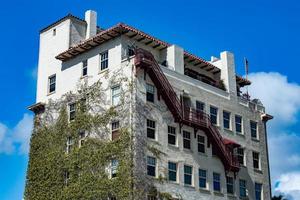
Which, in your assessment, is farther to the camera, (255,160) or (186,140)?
(255,160)

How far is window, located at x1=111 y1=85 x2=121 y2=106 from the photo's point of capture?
57.5 m

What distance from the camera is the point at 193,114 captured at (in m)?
60.7

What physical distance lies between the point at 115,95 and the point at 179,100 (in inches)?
258

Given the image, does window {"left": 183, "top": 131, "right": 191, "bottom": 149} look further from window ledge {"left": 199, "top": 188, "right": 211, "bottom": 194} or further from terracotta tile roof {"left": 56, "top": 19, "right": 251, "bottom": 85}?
terracotta tile roof {"left": 56, "top": 19, "right": 251, "bottom": 85}

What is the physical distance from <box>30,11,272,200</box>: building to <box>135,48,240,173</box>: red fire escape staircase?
0.31 feet

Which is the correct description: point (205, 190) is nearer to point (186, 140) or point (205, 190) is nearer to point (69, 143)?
point (186, 140)

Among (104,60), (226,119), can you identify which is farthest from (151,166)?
(226,119)

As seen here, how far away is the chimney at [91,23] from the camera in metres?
65.6

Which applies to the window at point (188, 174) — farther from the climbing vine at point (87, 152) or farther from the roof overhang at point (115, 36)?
the roof overhang at point (115, 36)

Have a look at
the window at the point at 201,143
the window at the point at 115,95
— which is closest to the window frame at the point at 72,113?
the window at the point at 115,95

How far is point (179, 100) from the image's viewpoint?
60219 millimetres

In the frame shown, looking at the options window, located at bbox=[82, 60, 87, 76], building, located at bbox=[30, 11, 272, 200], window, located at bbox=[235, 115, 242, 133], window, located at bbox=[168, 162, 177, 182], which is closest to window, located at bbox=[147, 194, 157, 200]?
building, located at bbox=[30, 11, 272, 200]

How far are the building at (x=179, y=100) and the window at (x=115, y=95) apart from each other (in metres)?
0.26

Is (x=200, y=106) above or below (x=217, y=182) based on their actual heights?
above
